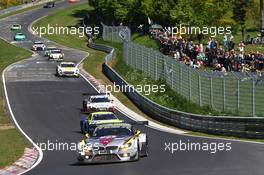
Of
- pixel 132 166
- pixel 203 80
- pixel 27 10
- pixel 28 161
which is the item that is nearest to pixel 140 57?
pixel 203 80

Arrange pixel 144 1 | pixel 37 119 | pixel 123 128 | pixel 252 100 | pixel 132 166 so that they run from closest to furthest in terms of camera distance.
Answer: pixel 132 166 → pixel 123 128 → pixel 252 100 → pixel 37 119 → pixel 144 1

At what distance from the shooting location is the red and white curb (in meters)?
21.4

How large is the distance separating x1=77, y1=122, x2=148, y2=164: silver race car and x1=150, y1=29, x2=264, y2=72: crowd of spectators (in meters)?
12.1

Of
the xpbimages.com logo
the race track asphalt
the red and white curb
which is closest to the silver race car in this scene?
the race track asphalt

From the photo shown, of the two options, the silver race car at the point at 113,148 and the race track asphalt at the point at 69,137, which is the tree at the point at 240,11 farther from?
the silver race car at the point at 113,148

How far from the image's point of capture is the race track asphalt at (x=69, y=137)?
1895 cm

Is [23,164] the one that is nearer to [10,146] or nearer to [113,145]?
[113,145]

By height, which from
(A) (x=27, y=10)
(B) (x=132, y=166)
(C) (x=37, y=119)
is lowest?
(A) (x=27, y=10)

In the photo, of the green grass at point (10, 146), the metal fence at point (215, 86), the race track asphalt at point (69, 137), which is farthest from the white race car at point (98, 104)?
the green grass at point (10, 146)

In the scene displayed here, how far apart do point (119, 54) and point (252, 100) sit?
35.7 m

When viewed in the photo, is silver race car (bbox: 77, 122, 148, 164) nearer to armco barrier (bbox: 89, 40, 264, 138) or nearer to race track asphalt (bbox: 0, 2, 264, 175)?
race track asphalt (bbox: 0, 2, 264, 175)

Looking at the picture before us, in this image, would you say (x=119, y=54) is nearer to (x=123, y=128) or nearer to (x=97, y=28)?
(x=97, y=28)

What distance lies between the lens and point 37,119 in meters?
38.7

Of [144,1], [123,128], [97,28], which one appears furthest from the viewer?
[97,28]
